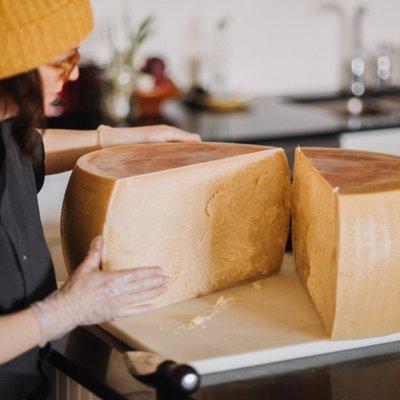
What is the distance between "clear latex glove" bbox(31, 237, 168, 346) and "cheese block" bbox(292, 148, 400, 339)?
0.27m

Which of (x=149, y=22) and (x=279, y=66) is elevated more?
(x=149, y=22)

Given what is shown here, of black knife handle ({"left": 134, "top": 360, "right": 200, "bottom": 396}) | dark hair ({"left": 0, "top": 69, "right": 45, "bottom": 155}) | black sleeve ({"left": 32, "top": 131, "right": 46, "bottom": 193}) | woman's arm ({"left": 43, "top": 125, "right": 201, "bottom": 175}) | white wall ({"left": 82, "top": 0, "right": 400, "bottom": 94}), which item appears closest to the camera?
black knife handle ({"left": 134, "top": 360, "right": 200, "bottom": 396})

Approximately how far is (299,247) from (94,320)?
1.54 ft

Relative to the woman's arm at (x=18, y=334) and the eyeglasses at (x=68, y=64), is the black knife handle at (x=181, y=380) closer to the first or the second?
the woman's arm at (x=18, y=334)

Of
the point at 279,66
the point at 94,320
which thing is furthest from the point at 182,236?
the point at 279,66

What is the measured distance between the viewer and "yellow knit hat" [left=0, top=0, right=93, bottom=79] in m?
1.12

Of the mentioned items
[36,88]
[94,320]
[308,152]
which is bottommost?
[94,320]

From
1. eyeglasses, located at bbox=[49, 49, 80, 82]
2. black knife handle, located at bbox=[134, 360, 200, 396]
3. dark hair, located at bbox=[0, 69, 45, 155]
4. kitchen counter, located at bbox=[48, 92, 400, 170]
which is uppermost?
eyeglasses, located at bbox=[49, 49, 80, 82]

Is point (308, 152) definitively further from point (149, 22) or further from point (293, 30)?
point (293, 30)

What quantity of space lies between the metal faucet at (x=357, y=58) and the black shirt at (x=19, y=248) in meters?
2.43

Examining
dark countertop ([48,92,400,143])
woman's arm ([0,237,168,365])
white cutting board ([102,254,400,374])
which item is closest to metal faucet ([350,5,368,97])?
dark countertop ([48,92,400,143])

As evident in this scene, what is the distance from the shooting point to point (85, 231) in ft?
4.49

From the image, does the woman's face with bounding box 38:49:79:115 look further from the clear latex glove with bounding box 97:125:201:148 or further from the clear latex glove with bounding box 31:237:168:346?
the clear latex glove with bounding box 97:125:201:148

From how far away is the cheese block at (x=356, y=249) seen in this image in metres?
1.23
